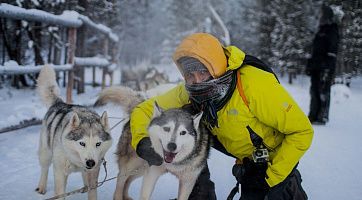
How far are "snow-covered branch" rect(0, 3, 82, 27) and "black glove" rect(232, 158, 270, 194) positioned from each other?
3.11 meters

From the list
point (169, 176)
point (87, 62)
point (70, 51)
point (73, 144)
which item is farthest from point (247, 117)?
point (87, 62)

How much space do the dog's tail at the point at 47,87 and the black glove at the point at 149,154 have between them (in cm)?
119

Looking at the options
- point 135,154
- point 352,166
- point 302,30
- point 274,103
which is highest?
point 302,30

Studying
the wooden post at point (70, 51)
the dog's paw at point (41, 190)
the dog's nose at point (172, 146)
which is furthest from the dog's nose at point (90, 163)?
the wooden post at point (70, 51)

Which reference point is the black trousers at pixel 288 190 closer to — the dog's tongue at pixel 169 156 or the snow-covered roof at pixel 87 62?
the dog's tongue at pixel 169 156

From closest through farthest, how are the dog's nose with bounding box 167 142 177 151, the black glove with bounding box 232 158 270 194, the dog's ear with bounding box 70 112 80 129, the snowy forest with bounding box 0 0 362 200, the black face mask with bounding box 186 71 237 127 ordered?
the dog's nose with bounding box 167 142 177 151 < the black face mask with bounding box 186 71 237 127 < the dog's ear with bounding box 70 112 80 129 < the black glove with bounding box 232 158 270 194 < the snowy forest with bounding box 0 0 362 200

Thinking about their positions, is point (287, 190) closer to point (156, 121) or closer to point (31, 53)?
point (156, 121)

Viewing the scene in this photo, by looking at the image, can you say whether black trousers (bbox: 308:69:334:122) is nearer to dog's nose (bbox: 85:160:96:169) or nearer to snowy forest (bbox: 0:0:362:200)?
snowy forest (bbox: 0:0:362:200)

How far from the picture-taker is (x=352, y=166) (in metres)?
4.36

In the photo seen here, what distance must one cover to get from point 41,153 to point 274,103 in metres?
1.96

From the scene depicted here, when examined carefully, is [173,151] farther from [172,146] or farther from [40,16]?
[40,16]

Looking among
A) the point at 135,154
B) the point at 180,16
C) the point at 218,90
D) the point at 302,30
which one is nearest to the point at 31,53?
the point at 135,154

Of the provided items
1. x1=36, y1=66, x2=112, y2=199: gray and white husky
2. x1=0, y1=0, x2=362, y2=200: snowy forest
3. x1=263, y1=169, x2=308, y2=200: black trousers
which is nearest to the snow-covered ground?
x1=0, y1=0, x2=362, y2=200: snowy forest

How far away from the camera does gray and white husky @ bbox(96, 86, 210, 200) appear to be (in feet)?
8.46
